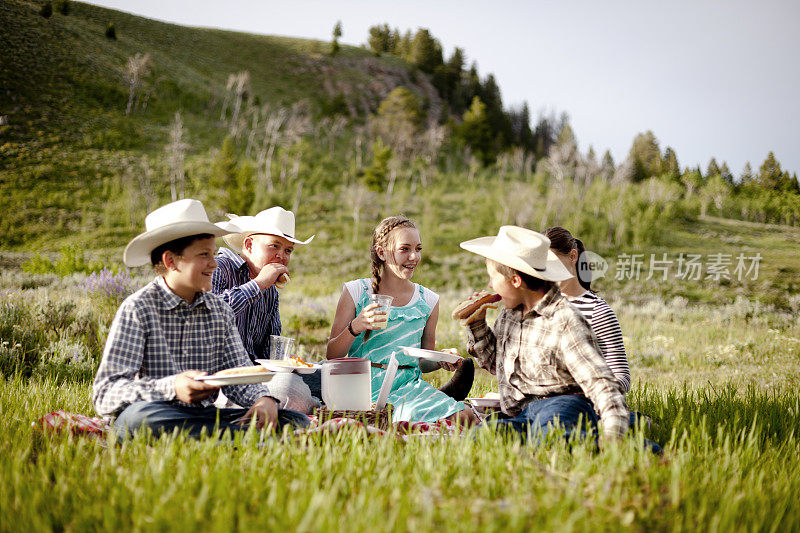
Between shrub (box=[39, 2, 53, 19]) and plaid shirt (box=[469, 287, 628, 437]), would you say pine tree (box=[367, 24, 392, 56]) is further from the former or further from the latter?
plaid shirt (box=[469, 287, 628, 437])

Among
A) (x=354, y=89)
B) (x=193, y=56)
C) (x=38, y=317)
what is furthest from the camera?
(x=354, y=89)

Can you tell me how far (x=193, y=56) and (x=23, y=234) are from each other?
183ft

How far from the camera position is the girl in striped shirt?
410 cm

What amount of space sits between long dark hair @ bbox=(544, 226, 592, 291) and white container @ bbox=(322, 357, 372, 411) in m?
1.97

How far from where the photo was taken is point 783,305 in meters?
15.6

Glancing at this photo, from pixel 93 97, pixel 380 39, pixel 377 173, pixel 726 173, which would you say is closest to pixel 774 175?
pixel 726 173

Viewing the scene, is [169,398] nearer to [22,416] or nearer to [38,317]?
[22,416]

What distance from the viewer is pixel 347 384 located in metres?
3.40

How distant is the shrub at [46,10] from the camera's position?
4304cm

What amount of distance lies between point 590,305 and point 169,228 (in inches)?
129

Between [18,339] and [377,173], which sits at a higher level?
[377,173]

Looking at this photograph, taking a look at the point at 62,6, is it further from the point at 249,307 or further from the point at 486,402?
the point at 486,402

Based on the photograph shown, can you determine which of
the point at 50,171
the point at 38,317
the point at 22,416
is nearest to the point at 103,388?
the point at 22,416

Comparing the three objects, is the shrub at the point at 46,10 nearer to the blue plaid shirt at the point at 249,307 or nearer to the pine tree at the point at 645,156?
the blue plaid shirt at the point at 249,307
